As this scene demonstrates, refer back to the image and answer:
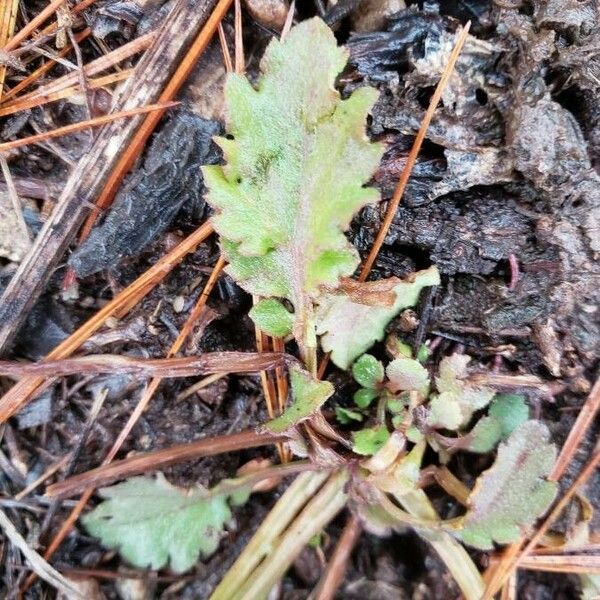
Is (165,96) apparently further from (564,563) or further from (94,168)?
(564,563)

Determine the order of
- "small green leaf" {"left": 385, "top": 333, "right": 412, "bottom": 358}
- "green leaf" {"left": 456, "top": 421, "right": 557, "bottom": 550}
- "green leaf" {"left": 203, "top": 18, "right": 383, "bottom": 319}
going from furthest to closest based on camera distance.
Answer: "small green leaf" {"left": 385, "top": 333, "right": 412, "bottom": 358} < "green leaf" {"left": 456, "top": 421, "right": 557, "bottom": 550} < "green leaf" {"left": 203, "top": 18, "right": 383, "bottom": 319}

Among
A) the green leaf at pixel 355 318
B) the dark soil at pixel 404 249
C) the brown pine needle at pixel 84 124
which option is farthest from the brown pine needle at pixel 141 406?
the brown pine needle at pixel 84 124

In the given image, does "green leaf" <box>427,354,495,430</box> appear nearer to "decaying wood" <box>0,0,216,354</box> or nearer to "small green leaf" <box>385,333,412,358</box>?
"small green leaf" <box>385,333,412,358</box>

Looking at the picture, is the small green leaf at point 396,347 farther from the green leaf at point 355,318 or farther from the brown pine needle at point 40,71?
the brown pine needle at point 40,71

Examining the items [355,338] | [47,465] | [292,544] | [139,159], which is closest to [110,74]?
[139,159]

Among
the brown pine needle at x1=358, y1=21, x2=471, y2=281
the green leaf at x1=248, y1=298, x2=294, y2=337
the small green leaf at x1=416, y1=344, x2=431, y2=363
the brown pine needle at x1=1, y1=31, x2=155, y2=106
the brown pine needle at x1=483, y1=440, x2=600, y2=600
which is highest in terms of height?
the brown pine needle at x1=1, y1=31, x2=155, y2=106

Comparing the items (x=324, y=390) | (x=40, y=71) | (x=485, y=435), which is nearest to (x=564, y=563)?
(x=485, y=435)

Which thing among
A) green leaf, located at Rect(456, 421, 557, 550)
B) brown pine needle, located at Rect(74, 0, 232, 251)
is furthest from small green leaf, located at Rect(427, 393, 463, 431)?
brown pine needle, located at Rect(74, 0, 232, 251)

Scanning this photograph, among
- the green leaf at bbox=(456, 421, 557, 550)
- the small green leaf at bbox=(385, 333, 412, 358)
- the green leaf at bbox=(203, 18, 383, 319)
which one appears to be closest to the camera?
the green leaf at bbox=(203, 18, 383, 319)
